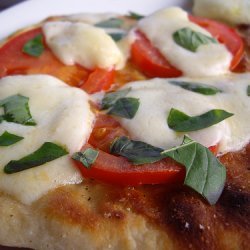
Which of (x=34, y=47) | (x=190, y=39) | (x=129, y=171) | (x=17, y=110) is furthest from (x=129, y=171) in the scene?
(x=34, y=47)

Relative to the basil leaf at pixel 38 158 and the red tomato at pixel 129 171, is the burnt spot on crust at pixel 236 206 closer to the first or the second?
the red tomato at pixel 129 171

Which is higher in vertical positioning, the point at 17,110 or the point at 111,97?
the point at 17,110

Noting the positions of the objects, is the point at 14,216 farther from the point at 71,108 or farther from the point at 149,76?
the point at 149,76

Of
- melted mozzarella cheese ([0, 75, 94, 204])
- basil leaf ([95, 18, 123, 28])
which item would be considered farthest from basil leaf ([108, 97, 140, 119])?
basil leaf ([95, 18, 123, 28])

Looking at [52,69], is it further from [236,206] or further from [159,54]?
[236,206]

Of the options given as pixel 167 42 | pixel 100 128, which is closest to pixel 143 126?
pixel 100 128

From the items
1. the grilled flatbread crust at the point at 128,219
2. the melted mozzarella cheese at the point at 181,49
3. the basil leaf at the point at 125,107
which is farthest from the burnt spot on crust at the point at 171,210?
the melted mozzarella cheese at the point at 181,49
